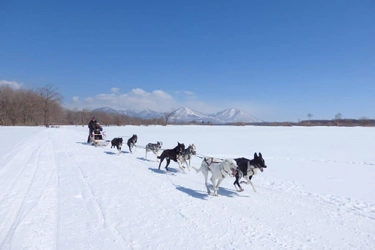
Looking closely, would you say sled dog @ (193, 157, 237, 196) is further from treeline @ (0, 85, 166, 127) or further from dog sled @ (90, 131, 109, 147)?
treeline @ (0, 85, 166, 127)

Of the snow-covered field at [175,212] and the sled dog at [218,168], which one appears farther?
the sled dog at [218,168]

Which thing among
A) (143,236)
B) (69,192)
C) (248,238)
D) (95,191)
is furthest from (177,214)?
(69,192)

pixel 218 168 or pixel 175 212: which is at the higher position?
pixel 218 168

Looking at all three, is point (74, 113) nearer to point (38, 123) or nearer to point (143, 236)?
point (38, 123)

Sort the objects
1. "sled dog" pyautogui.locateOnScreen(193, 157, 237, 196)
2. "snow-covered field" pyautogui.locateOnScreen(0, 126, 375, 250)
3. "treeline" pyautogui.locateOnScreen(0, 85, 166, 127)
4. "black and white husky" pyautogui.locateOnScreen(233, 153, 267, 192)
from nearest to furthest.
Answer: "snow-covered field" pyautogui.locateOnScreen(0, 126, 375, 250)
"sled dog" pyautogui.locateOnScreen(193, 157, 237, 196)
"black and white husky" pyautogui.locateOnScreen(233, 153, 267, 192)
"treeline" pyautogui.locateOnScreen(0, 85, 166, 127)

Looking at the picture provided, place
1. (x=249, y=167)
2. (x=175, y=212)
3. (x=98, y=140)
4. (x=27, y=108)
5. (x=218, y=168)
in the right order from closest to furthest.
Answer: (x=175, y=212) < (x=218, y=168) < (x=249, y=167) < (x=98, y=140) < (x=27, y=108)

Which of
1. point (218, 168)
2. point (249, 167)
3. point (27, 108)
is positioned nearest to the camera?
point (218, 168)

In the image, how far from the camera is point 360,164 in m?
11.8

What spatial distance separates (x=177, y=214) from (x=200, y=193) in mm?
1674

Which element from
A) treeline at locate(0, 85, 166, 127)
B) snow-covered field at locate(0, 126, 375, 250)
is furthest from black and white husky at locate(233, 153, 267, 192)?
treeline at locate(0, 85, 166, 127)

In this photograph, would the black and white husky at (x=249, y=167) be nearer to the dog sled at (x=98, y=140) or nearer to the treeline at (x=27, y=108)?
Result: the dog sled at (x=98, y=140)

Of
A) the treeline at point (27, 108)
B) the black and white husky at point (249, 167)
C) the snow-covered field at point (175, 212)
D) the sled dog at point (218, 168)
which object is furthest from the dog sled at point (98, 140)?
the treeline at point (27, 108)

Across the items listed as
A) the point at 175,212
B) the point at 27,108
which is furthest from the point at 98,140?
the point at 27,108

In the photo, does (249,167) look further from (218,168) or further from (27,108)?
(27,108)
